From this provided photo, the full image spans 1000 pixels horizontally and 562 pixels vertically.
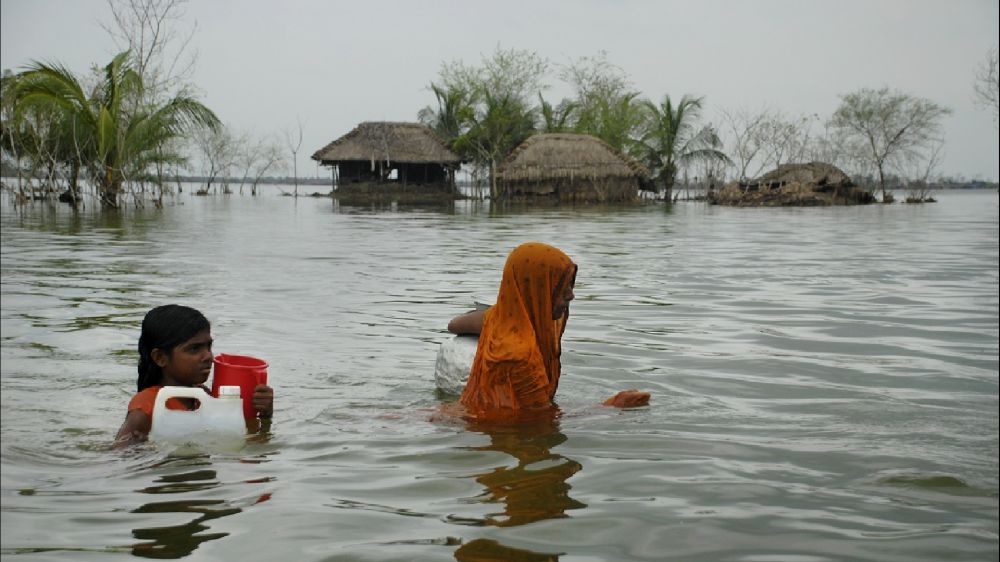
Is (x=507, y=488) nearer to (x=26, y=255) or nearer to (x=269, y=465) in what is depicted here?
(x=269, y=465)

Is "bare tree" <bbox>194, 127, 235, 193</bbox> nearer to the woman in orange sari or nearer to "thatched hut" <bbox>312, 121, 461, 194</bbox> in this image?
"thatched hut" <bbox>312, 121, 461, 194</bbox>

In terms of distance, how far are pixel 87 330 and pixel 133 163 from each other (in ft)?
73.8

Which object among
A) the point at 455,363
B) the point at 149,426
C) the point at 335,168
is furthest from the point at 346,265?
the point at 335,168

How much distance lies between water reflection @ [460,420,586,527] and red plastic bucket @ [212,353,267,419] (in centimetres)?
101

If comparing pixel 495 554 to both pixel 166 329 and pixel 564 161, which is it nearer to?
pixel 166 329

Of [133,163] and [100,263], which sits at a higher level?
[133,163]

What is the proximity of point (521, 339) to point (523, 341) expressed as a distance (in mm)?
13

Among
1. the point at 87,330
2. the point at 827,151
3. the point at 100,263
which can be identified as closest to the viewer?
the point at 87,330

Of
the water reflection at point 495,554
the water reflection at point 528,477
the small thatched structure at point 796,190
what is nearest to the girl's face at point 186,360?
the water reflection at point 528,477

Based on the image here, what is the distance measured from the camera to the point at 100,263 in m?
11.5

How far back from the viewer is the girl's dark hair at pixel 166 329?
409cm

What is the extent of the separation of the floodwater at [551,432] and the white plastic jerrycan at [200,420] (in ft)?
0.26

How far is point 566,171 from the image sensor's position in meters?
40.2

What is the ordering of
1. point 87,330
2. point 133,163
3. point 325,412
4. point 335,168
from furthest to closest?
point 335,168 → point 133,163 → point 87,330 → point 325,412
